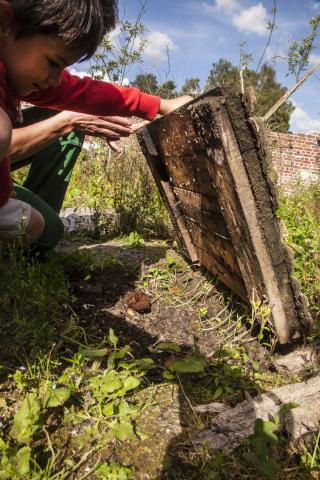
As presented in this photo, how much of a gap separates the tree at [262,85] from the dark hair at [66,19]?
540 mm

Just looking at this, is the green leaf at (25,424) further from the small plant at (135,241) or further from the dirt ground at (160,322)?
the small plant at (135,241)

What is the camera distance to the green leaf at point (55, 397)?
5.06 feet

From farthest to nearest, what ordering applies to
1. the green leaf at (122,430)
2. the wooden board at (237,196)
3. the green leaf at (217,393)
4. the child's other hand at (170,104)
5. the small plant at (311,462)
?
1. the child's other hand at (170,104)
2. the green leaf at (217,393)
3. the wooden board at (237,196)
4. the green leaf at (122,430)
5. the small plant at (311,462)

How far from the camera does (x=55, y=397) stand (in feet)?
5.13

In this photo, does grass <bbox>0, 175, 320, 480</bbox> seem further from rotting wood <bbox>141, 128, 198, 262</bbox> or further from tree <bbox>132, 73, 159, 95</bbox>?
tree <bbox>132, 73, 159, 95</bbox>

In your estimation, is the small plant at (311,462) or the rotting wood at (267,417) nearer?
the small plant at (311,462)

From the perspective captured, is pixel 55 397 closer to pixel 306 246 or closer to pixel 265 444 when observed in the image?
pixel 265 444

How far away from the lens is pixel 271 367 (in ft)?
6.77

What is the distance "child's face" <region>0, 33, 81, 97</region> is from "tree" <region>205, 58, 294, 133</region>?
64cm

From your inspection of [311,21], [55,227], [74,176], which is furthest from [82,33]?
[311,21]

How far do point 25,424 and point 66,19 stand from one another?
54.0 inches

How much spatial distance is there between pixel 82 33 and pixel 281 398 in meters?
1.56

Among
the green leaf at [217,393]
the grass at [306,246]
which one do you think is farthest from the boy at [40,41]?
the grass at [306,246]

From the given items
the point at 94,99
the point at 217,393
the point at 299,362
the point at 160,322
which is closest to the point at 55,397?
the point at 217,393
